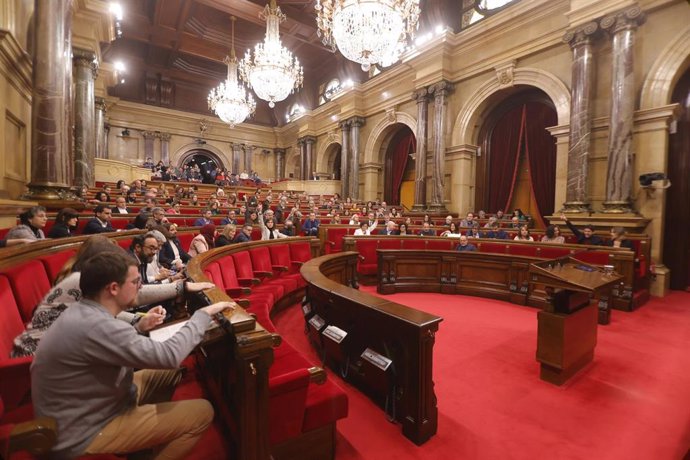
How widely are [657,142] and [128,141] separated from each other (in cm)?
1952

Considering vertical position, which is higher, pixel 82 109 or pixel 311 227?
pixel 82 109

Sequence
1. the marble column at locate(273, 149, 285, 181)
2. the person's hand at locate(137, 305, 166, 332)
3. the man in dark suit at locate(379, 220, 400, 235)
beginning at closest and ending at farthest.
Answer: the person's hand at locate(137, 305, 166, 332) → the man in dark suit at locate(379, 220, 400, 235) → the marble column at locate(273, 149, 285, 181)

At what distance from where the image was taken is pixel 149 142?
1725 centimetres

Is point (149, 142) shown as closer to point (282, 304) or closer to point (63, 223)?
point (63, 223)

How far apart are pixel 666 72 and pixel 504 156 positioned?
407cm

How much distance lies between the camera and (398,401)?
202cm

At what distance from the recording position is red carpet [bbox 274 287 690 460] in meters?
1.84

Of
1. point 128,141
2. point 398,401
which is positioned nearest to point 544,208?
point 398,401

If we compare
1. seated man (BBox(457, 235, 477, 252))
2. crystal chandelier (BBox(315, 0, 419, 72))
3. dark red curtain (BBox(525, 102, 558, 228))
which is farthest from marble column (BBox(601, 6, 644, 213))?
crystal chandelier (BBox(315, 0, 419, 72))

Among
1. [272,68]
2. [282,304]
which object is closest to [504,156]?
[272,68]

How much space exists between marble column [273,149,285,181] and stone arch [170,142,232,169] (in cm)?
265

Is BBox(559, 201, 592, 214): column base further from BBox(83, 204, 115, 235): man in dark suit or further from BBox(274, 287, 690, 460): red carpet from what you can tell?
BBox(83, 204, 115, 235): man in dark suit

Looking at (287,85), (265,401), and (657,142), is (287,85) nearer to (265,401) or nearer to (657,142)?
(657,142)

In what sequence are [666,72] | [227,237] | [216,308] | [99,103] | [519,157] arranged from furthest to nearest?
[99,103] → [519,157] → [666,72] → [227,237] → [216,308]
